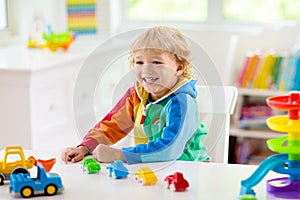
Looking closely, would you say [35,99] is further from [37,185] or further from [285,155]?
[285,155]

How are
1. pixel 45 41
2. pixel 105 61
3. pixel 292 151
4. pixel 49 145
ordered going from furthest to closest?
pixel 45 41, pixel 49 145, pixel 105 61, pixel 292 151

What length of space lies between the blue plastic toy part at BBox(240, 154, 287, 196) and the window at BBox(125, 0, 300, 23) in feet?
8.32

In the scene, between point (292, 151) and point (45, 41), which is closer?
point (292, 151)

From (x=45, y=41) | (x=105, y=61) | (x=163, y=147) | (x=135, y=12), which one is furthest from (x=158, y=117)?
(x=135, y=12)

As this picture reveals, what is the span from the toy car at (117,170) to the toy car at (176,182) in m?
0.10

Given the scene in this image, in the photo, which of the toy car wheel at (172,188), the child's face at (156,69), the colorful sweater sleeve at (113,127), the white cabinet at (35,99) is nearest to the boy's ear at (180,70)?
the child's face at (156,69)

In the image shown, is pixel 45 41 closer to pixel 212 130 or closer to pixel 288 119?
pixel 212 130

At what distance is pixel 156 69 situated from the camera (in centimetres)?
135

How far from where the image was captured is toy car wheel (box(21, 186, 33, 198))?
125 cm

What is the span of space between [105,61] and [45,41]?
1.73 m

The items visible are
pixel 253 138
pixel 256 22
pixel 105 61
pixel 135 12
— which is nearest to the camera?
pixel 105 61

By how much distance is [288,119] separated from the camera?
49.3 inches

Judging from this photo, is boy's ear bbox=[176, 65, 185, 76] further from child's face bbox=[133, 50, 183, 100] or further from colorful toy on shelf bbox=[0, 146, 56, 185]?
colorful toy on shelf bbox=[0, 146, 56, 185]

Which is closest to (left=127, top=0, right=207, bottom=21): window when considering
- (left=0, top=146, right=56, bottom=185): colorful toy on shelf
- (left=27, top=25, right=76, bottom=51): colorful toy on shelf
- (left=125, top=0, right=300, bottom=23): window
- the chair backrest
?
(left=125, top=0, right=300, bottom=23): window
